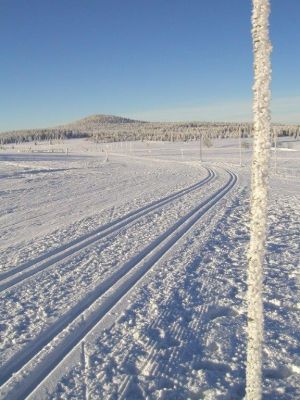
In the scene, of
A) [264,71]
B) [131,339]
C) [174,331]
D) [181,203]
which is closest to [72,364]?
[131,339]

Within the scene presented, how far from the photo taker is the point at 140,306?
7027mm

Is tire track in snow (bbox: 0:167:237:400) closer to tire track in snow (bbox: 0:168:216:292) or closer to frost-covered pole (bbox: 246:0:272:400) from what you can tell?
tire track in snow (bbox: 0:168:216:292)

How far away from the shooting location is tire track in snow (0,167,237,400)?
197 inches

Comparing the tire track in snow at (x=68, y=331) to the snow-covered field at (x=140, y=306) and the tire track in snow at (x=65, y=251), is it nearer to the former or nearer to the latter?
the snow-covered field at (x=140, y=306)

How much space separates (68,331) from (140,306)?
133 cm

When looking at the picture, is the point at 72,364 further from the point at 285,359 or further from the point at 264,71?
the point at 264,71

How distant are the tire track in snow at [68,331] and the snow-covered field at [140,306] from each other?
0.05ft

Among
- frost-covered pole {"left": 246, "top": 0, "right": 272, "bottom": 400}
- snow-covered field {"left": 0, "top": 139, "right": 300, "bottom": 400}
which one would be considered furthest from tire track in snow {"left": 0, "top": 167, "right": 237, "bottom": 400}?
frost-covered pole {"left": 246, "top": 0, "right": 272, "bottom": 400}

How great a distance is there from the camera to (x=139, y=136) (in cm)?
14475

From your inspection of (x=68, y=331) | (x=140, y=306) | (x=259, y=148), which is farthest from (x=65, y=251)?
(x=259, y=148)

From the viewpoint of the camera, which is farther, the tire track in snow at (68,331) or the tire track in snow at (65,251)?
the tire track in snow at (65,251)

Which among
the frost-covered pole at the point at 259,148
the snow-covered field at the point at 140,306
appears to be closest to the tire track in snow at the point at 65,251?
the snow-covered field at the point at 140,306

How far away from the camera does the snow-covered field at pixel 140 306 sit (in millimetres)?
4945

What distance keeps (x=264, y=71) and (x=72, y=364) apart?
448 cm
